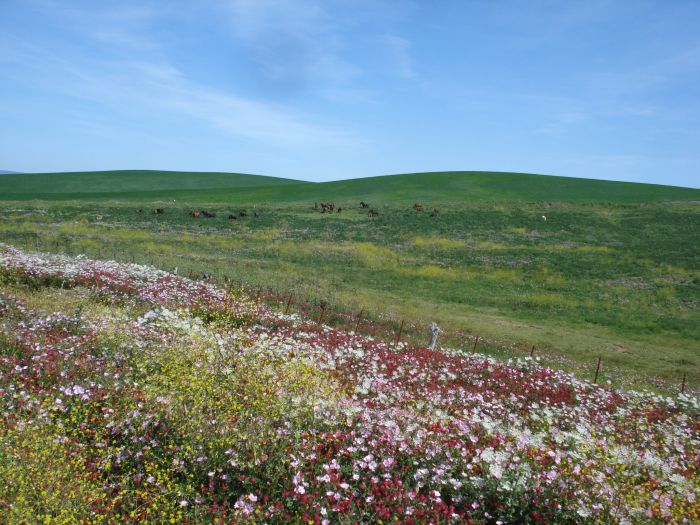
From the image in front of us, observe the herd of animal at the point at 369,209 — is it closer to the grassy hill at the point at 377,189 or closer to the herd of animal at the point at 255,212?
the herd of animal at the point at 255,212

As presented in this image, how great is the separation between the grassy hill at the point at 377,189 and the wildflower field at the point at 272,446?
7414 cm

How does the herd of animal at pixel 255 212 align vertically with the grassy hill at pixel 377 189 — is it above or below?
below

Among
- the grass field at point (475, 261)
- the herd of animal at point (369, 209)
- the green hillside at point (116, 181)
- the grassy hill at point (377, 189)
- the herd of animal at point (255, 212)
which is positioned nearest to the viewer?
the grass field at point (475, 261)

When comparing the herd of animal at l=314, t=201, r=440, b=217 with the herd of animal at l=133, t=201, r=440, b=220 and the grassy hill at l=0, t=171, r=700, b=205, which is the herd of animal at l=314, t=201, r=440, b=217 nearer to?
the herd of animal at l=133, t=201, r=440, b=220

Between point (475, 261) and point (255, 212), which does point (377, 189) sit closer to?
point (255, 212)

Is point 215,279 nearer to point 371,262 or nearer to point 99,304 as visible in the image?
point 99,304

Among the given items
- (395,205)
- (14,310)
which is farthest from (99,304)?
(395,205)

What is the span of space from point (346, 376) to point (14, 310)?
30.3ft

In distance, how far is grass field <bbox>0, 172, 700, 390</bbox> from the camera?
24.8 m

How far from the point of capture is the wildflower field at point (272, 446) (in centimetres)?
596

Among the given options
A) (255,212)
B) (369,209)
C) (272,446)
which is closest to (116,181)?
(255,212)

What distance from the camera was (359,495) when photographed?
6.29 m

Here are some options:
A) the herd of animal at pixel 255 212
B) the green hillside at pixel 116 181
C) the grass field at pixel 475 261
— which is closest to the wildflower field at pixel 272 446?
the grass field at pixel 475 261

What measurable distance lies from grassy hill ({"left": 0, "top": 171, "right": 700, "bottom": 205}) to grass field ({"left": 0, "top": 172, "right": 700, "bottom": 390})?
1412cm
